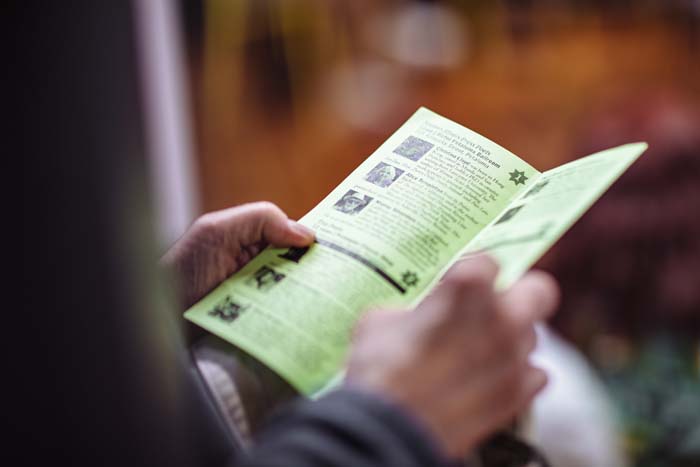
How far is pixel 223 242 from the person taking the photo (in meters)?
0.73

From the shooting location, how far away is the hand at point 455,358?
46 cm

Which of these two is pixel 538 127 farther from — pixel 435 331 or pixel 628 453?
pixel 435 331

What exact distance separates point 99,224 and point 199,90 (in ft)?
6.61

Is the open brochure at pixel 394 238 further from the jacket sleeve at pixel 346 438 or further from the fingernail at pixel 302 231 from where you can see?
the jacket sleeve at pixel 346 438

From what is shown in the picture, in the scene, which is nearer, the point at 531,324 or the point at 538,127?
the point at 531,324

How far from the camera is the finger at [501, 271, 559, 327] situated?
0.52m

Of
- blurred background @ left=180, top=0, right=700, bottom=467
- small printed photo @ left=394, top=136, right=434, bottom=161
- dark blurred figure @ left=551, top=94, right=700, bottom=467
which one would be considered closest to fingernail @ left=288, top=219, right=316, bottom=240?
small printed photo @ left=394, top=136, right=434, bottom=161

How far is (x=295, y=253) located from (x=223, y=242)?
3.0 inches

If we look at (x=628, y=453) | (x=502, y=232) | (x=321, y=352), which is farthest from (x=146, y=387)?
(x=628, y=453)

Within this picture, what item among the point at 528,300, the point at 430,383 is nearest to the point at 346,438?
the point at 430,383

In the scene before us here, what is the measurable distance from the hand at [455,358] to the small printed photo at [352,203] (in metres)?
0.21

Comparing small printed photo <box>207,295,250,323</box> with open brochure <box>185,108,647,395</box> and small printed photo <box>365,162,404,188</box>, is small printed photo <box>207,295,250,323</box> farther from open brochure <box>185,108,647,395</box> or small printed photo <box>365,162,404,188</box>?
Result: small printed photo <box>365,162,404,188</box>

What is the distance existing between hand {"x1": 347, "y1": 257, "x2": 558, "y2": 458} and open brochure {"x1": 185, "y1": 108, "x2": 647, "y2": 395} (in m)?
0.05

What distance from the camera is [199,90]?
2.32 meters
